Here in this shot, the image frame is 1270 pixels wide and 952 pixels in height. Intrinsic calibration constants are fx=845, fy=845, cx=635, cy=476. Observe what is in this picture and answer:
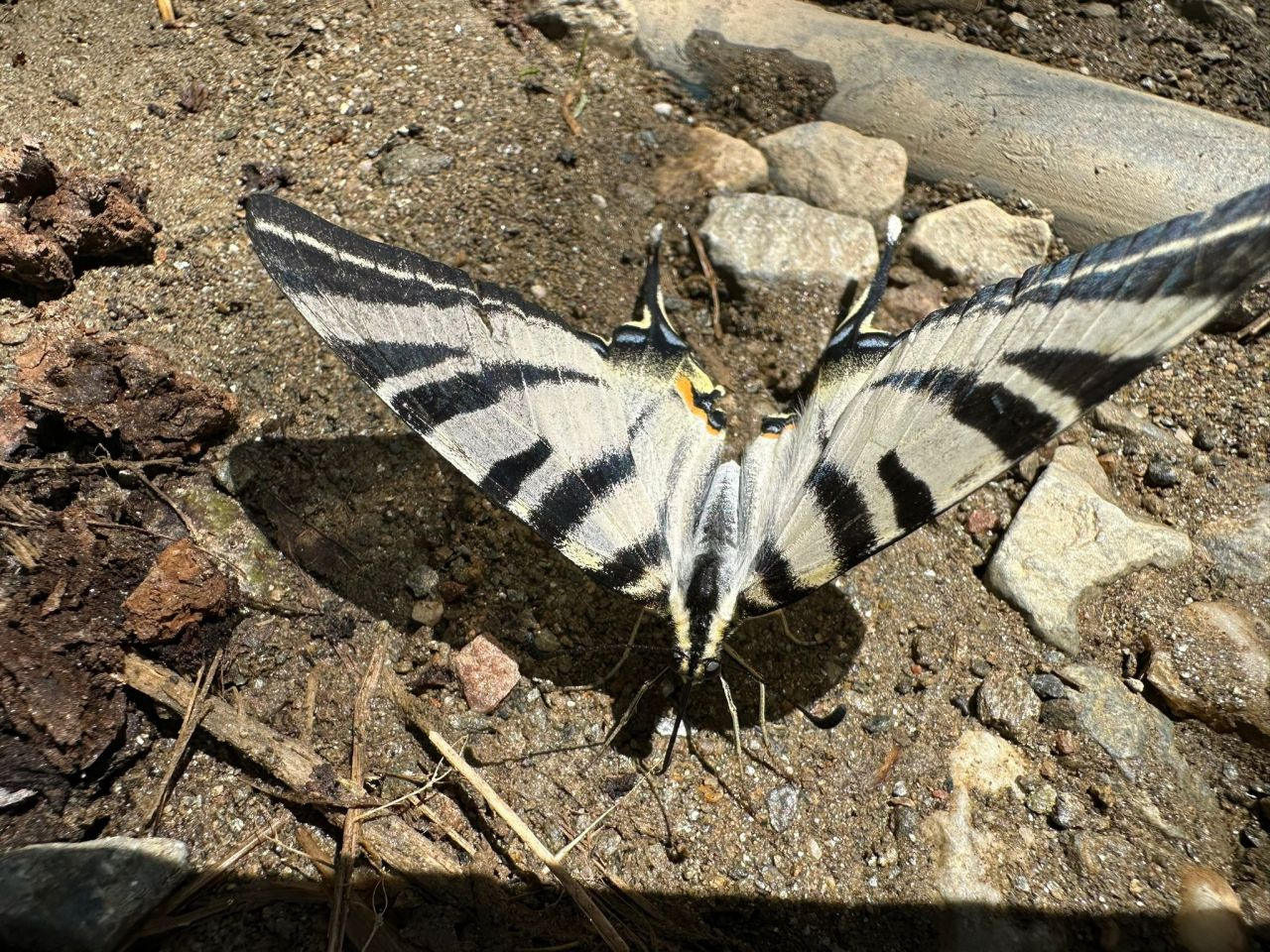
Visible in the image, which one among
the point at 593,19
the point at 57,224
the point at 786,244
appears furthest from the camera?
the point at 593,19

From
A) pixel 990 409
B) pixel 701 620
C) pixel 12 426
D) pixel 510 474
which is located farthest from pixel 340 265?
pixel 990 409

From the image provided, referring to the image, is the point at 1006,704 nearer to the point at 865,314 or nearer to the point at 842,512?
the point at 842,512

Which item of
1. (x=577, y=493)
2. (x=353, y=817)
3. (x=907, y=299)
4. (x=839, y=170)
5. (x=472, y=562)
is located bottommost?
(x=353, y=817)

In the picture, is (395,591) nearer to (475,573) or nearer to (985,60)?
(475,573)

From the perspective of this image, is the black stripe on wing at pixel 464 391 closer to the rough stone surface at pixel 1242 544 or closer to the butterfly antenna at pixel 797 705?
the butterfly antenna at pixel 797 705

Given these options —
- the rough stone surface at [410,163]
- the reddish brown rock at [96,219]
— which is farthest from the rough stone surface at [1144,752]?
the reddish brown rock at [96,219]

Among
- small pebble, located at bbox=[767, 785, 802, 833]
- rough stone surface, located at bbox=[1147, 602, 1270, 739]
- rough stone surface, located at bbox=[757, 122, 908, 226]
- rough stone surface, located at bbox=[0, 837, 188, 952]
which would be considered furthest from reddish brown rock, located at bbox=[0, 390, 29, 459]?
rough stone surface, located at bbox=[1147, 602, 1270, 739]

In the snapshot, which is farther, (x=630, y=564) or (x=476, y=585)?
(x=476, y=585)
